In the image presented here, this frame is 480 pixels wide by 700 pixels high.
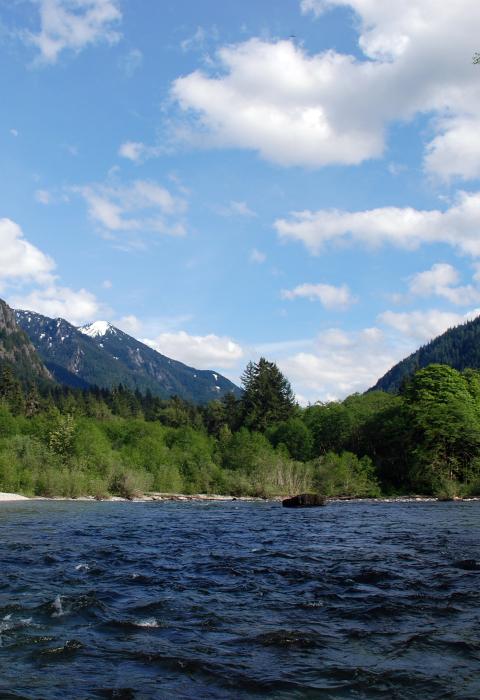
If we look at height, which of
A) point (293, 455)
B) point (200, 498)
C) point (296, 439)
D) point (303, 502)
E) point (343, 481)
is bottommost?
point (200, 498)

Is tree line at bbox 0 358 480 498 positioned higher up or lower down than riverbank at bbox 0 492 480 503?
higher up

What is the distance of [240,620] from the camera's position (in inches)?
482

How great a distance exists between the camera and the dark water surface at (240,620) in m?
8.67

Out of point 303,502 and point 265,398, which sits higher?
point 265,398

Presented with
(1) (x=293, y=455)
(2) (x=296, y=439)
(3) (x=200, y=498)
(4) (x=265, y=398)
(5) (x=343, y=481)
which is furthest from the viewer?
(4) (x=265, y=398)

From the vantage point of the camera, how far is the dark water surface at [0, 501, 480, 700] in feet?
28.5

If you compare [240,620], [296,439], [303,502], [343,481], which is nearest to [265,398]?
[296,439]

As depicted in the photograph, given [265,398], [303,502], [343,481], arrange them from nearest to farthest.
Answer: [303,502] < [343,481] < [265,398]

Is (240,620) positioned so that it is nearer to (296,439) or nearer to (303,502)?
(303,502)

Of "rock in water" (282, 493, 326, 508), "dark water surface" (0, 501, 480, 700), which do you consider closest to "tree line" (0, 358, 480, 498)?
"rock in water" (282, 493, 326, 508)

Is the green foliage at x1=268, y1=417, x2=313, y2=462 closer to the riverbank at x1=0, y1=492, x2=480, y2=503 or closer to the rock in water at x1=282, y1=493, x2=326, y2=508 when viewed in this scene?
Result: the riverbank at x1=0, y1=492, x2=480, y2=503

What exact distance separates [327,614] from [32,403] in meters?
170

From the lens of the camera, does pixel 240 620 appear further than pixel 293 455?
No

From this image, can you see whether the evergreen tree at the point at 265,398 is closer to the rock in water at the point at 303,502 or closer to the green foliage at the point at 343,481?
the green foliage at the point at 343,481
